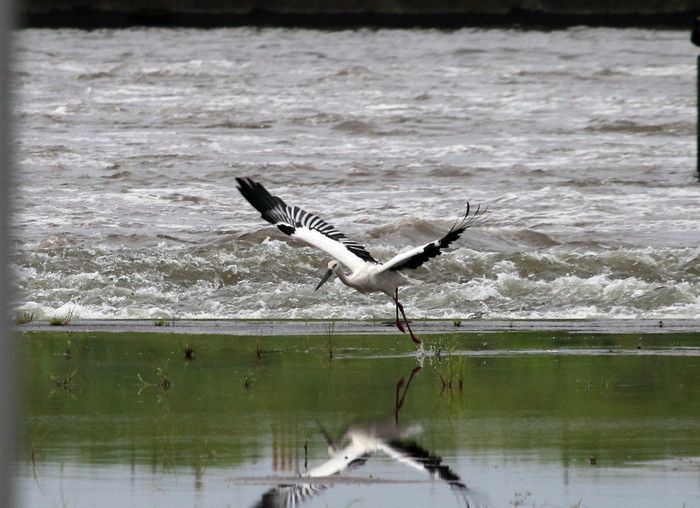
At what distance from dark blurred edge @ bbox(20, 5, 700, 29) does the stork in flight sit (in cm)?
4885

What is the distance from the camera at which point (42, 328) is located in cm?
1048

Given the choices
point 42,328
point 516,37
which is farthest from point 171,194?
point 516,37

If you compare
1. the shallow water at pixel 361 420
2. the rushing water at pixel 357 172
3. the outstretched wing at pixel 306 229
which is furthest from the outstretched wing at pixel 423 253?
the rushing water at pixel 357 172

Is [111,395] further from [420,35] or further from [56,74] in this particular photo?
[420,35]

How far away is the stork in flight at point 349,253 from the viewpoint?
10430 mm

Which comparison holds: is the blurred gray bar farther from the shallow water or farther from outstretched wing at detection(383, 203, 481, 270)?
the shallow water

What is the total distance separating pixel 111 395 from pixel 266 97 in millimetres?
30270

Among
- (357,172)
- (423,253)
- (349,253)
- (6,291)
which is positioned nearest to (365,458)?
(6,291)

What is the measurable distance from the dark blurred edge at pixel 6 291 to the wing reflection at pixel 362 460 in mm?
2849

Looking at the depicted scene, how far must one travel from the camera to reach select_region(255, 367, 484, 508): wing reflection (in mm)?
5070

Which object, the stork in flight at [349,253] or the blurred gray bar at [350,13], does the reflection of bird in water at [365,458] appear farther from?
the blurred gray bar at [350,13]

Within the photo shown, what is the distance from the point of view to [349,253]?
1166 cm

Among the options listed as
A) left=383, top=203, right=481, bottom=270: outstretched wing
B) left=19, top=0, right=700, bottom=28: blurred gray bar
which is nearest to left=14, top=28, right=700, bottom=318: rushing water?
left=383, top=203, right=481, bottom=270: outstretched wing

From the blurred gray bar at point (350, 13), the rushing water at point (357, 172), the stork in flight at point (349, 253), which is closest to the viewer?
the stork in flight at point (349, 253)
